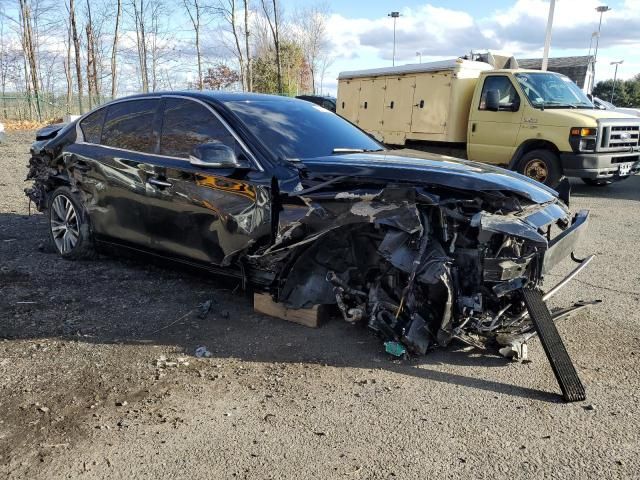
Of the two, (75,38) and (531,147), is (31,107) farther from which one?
(531,147)

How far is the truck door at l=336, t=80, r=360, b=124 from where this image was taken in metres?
14.0

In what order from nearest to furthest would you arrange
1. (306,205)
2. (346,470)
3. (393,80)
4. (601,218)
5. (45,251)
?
(346,470)
(306,205)
(45,251)
(601,218)
(393,80)

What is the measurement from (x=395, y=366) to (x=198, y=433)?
1.36 metres

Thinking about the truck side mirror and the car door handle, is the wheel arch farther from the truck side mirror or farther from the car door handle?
the car door handle

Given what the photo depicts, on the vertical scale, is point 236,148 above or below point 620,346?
above

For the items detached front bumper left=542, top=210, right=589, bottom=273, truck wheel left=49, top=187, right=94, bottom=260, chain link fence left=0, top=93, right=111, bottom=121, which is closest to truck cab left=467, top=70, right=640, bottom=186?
detached front bumper left=542, top=210, right=589, bottom=273

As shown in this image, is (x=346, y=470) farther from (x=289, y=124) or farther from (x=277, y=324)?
(x=289, y=124)

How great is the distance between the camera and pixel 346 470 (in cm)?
255

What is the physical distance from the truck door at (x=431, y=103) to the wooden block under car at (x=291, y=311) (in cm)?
843

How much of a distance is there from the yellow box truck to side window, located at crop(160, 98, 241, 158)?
515 cm

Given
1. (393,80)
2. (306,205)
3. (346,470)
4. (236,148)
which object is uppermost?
(393,80)

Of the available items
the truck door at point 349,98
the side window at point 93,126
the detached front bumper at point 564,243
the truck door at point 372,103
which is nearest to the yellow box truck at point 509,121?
the truck door at point 372,103

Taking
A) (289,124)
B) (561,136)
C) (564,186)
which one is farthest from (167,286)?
(561,136)

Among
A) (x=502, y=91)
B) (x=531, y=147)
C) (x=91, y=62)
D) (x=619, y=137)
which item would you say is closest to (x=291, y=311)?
(x=531, y=147)
